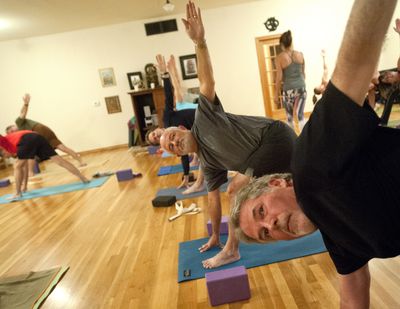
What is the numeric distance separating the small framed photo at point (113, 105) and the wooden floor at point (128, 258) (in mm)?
3924

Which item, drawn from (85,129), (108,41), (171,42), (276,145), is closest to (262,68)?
(171,42)

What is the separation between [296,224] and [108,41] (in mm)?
8205

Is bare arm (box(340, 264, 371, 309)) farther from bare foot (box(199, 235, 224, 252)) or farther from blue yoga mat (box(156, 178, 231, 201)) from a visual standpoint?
blue yoga mat (box(156, 178, 231, 201))

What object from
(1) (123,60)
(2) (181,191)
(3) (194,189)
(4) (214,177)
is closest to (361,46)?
(4) (214,177)

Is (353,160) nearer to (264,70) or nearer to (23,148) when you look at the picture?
(23,148)

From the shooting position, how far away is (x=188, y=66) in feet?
27.0

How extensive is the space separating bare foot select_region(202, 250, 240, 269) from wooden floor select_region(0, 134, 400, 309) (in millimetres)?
151

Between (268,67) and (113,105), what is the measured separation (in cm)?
397

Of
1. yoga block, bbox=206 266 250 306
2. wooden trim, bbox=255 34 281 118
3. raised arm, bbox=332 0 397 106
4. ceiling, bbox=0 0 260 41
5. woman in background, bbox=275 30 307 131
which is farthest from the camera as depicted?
wooden trim, bbox=255 34 281 118

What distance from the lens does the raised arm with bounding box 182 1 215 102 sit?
5.60 ft

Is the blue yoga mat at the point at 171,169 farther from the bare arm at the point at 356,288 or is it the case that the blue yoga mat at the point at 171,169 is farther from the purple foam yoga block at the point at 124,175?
the bare arm at the point at 356,288

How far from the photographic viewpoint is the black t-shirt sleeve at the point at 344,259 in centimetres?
93

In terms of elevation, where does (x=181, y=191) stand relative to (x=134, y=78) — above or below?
below

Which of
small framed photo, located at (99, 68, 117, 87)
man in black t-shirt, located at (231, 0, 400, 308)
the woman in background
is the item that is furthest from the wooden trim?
man in black t-shirt, located at (231, 0, 400, 308)
